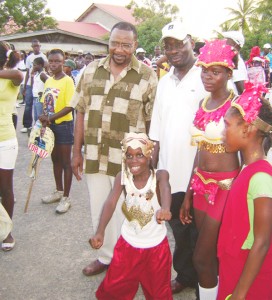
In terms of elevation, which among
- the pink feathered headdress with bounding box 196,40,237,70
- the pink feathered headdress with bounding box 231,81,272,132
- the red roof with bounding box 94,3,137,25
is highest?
the red roof with bounding box 94,3,137,25

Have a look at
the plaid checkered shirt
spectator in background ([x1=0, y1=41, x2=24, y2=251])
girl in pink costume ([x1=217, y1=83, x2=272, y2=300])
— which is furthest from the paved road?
girl in pink costume ([x1=217, y1=83, x2=272, y2=300])

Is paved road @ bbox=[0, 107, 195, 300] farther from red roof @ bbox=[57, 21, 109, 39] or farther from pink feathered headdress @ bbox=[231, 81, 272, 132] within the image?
red roof @ bbox=[57, 21, 109, 39]

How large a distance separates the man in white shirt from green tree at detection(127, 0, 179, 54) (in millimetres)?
24984

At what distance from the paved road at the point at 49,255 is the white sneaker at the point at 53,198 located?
63 millimetres

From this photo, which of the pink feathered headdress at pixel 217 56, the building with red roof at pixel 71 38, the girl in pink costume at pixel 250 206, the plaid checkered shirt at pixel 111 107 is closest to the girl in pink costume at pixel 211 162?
the pink feathered headdress at pixel 217 56

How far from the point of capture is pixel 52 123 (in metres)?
4.60

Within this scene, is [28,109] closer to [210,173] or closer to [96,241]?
[96,241]

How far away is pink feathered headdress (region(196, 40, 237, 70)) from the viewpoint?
239 cm

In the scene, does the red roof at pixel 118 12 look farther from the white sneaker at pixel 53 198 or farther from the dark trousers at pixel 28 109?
the white sneaker at pixel 53 198

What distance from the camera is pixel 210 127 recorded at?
234cm

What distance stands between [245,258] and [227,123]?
26.8 inches

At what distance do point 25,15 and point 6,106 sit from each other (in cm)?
2537

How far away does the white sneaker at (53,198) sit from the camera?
482cm

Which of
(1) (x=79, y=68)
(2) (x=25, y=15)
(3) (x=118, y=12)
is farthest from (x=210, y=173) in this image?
(3) (x=118, y=12)
